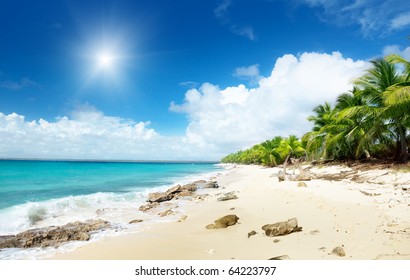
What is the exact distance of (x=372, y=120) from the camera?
20.8m

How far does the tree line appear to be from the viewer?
610 inches

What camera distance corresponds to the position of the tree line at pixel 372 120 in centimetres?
1550

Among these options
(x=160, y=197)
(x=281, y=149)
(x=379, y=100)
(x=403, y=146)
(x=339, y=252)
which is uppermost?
(x=379, y=100)

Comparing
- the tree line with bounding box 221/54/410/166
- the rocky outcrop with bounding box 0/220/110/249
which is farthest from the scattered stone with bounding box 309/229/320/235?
the tree line with bounding box 221/54/410/166

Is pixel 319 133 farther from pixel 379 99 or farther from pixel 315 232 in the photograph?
pixel 315 232

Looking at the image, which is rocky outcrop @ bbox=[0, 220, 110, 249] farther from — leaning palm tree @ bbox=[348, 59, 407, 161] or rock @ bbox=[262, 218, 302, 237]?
leaning palm tree @ bbox=[348, 59, 407, 161]

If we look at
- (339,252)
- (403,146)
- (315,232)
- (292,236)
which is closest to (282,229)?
(292,236)

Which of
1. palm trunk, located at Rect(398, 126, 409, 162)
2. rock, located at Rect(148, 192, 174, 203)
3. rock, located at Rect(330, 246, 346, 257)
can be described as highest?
palm trunk, located at Rect(398, 126, 409, 162)

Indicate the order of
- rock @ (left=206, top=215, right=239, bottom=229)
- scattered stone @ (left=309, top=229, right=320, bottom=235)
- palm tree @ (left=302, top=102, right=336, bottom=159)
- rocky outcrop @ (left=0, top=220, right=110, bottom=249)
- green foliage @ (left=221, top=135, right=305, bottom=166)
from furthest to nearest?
green foliage @ (left=221, top=135, right=305, bottom=166), palm tree @ (left=302, top=102, right=336, bottom=159), rock @ (left=206, top=215, right=239, bottom=229), rocky outcrop @ (left=0, top=220, right=110, bottom=249), scattered stone @ (left=309, top=229, right=320, bottom=235)

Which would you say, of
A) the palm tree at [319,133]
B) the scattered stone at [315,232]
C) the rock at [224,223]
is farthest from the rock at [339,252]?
the palm tree at [319,133]

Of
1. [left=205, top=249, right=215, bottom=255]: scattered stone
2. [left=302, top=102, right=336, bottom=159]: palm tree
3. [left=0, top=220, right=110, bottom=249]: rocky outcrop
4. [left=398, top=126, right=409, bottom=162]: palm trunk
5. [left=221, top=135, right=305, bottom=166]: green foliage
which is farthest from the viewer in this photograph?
[left=221, top=135, right=305, bottom=166]: green foliage

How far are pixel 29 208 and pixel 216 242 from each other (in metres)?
12.4

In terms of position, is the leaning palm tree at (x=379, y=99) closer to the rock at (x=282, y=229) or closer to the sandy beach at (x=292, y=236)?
the sandy beach at (x=292, y=236)
